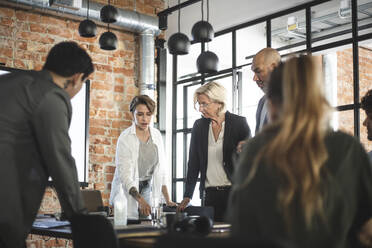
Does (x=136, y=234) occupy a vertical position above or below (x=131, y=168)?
below

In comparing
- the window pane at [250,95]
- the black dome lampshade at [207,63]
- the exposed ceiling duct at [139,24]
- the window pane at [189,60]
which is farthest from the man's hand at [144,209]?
the window pane at [250,95]

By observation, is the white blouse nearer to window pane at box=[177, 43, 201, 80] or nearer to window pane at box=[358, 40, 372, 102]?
window pane at box=[358, 40, 372, 102]

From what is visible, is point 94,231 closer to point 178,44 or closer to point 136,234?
point 136,234

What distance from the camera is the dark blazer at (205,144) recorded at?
3.33m

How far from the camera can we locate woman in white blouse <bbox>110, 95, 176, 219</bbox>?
151 inches

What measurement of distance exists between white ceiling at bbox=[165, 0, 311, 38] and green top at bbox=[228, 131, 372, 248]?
442 cm

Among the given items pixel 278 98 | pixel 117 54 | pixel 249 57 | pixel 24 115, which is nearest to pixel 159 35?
pixel 117 54

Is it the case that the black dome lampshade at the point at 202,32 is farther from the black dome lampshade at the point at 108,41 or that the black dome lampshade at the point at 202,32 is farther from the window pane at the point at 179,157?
the window pane at the point at 179,157

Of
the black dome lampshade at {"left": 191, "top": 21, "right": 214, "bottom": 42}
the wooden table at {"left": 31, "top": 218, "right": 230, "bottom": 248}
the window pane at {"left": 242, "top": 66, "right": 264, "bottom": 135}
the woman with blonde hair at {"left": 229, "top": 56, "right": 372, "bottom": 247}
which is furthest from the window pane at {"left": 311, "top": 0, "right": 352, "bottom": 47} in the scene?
the woman with blonde hair at {"left": 229, "top": 56, "right": 372, "bottom": 247}

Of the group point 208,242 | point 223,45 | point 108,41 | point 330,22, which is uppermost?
point 223,45

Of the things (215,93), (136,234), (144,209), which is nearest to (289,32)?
(215,93)

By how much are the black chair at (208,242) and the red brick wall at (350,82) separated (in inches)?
160

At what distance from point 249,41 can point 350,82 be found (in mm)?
1580

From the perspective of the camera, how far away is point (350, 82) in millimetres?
5004
